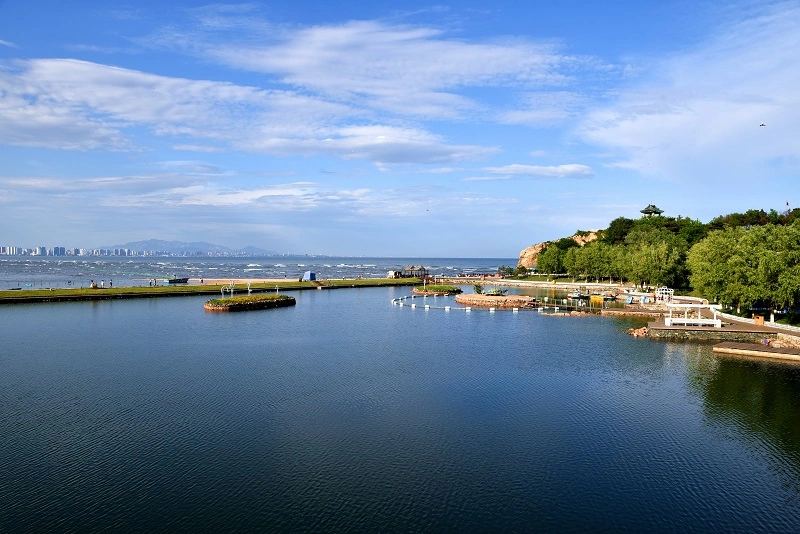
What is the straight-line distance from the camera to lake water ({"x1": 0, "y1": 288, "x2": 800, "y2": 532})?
20000 mm

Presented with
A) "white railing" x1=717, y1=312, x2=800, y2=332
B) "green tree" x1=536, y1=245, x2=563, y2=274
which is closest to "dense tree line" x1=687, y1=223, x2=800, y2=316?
"white railing" x1=717, y1=312, x2=800, y2=332

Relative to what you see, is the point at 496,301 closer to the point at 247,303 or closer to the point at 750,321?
the point at 750,321

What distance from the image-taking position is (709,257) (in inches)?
2608

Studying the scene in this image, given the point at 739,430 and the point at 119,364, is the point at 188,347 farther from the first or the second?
the point at 739,430

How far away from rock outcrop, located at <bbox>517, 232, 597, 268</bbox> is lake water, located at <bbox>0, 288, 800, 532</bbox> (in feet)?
418

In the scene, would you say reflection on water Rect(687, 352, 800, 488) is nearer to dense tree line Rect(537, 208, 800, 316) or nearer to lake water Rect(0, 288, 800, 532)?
lake water Rect(0, 288, 800, 532)

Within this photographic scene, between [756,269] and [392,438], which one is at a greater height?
[756,269]

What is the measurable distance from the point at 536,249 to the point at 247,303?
127712mm

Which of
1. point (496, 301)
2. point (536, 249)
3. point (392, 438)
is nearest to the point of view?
point (392, 438)

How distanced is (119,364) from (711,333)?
52905mm

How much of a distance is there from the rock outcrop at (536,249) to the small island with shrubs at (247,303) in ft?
343

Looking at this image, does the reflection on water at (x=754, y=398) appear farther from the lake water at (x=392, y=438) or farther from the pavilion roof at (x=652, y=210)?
the pavilion roof at (x=652, y=210)

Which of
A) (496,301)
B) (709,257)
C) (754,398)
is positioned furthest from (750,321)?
(496,301)

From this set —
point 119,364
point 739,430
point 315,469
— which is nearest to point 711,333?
point 739,430
